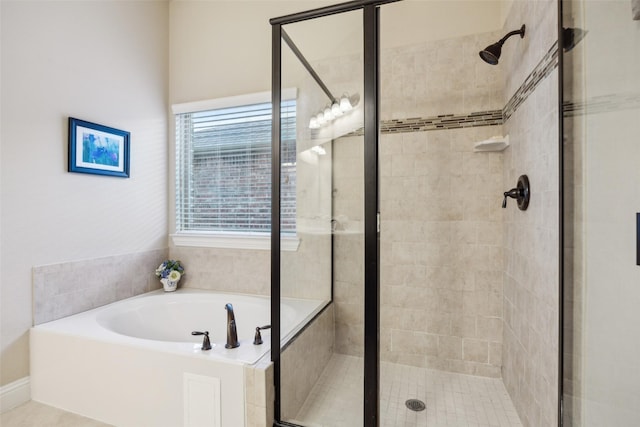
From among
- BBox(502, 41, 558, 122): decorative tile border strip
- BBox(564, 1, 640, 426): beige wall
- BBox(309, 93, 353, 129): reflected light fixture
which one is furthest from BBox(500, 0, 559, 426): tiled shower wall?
BBox(309, 93, 353, 129): reflected light fixture

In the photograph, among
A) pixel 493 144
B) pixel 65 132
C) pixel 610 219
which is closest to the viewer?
pixel 610 219

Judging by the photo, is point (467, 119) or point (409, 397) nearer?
point (409, 397)

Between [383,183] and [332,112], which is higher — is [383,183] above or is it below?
below

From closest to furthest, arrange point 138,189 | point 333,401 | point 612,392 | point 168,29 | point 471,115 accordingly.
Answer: point 612,392
point 333,401
point 471,115
point 138,189
point 168,29

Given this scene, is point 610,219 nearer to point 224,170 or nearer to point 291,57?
point 291,57

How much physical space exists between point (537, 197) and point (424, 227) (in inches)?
33.3

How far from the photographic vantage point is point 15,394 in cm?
182

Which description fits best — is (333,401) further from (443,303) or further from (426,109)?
(426,109)

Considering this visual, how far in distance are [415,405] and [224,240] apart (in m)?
1.90

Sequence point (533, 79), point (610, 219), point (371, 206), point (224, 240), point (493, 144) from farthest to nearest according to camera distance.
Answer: point (224, 240) → point (493, 144) → point (533, 79) → point (371, 206) → point (610, 219)

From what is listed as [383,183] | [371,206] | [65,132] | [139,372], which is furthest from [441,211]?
[65,132]

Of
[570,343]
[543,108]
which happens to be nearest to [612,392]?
[570,343]

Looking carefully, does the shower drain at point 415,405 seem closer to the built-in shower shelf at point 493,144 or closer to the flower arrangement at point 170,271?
the built-in shower shelf at point 493,144

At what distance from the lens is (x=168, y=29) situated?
2.91 m
